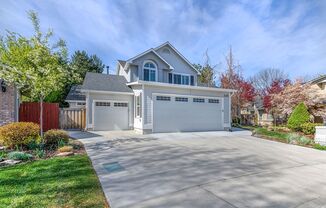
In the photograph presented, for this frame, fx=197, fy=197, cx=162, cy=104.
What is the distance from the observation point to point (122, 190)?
166 inches

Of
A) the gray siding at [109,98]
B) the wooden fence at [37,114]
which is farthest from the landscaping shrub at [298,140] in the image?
the wooden fence at [37,114]

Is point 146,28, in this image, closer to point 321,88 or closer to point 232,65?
point 232,65

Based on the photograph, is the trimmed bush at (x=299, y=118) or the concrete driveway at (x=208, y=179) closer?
the concrete driveway at (x=208, y=179)

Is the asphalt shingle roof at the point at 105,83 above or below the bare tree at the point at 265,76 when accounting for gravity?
below

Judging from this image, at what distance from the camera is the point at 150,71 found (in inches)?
695

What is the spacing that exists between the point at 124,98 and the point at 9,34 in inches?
325

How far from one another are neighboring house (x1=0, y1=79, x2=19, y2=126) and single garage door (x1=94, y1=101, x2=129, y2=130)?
5.45 m

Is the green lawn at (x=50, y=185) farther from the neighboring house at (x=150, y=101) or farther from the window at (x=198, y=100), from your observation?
the window at (x=198, y=100)

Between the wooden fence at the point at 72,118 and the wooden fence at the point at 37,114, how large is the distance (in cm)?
97

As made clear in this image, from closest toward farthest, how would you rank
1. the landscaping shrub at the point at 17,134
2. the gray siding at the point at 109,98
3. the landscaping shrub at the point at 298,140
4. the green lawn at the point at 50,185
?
the green lawn at the point at 50,185 → the landscaping shrub at the point at 17,134 → the landscaping shrub at the point at 298,140 → the gray siding at the point at 109,98

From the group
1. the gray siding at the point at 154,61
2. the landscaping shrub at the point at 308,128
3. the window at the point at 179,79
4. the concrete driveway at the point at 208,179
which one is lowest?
the concrete driveway at the point at 208,179

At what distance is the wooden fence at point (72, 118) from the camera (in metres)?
14.9

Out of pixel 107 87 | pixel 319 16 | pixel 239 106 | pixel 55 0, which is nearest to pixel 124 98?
pixel 107 87

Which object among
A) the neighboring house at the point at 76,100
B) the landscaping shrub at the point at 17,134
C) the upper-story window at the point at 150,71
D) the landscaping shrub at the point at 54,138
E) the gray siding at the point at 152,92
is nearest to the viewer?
the landscaping shrub at the point at 17,134
